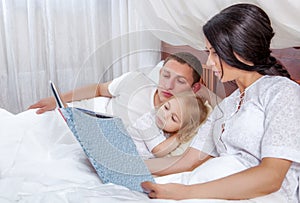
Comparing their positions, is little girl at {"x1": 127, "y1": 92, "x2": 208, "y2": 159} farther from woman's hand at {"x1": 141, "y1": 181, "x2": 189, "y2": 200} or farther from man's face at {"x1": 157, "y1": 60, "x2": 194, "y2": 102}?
woman's hand at {"x1": 141, "y1": 181, "x2": 189, "y2": 200}

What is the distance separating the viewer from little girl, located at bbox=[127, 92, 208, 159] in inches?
46.9

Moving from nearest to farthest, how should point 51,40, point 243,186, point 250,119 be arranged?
point 243,186 < point 250,119 < point 51,40

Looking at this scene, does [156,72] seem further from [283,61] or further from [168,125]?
[283,61]

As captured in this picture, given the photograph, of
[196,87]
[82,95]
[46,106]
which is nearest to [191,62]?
[196,87]

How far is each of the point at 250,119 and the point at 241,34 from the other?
0.23 m

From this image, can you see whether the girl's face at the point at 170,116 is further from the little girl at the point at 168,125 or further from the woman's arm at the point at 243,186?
the woman's arm at the point at 243,186

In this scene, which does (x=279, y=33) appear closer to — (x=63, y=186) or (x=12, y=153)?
(x=63, y=186)

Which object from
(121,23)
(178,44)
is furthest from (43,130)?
(121,23)

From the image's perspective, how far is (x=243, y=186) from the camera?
1.03 meters

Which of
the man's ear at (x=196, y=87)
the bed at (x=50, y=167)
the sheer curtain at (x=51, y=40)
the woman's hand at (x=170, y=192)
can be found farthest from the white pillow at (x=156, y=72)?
the sheer curtain at (x=51, y=40)

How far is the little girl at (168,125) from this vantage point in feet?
3.91

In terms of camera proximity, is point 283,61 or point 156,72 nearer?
point 156,72

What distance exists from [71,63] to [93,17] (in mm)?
330

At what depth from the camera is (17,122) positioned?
62.6 inches
